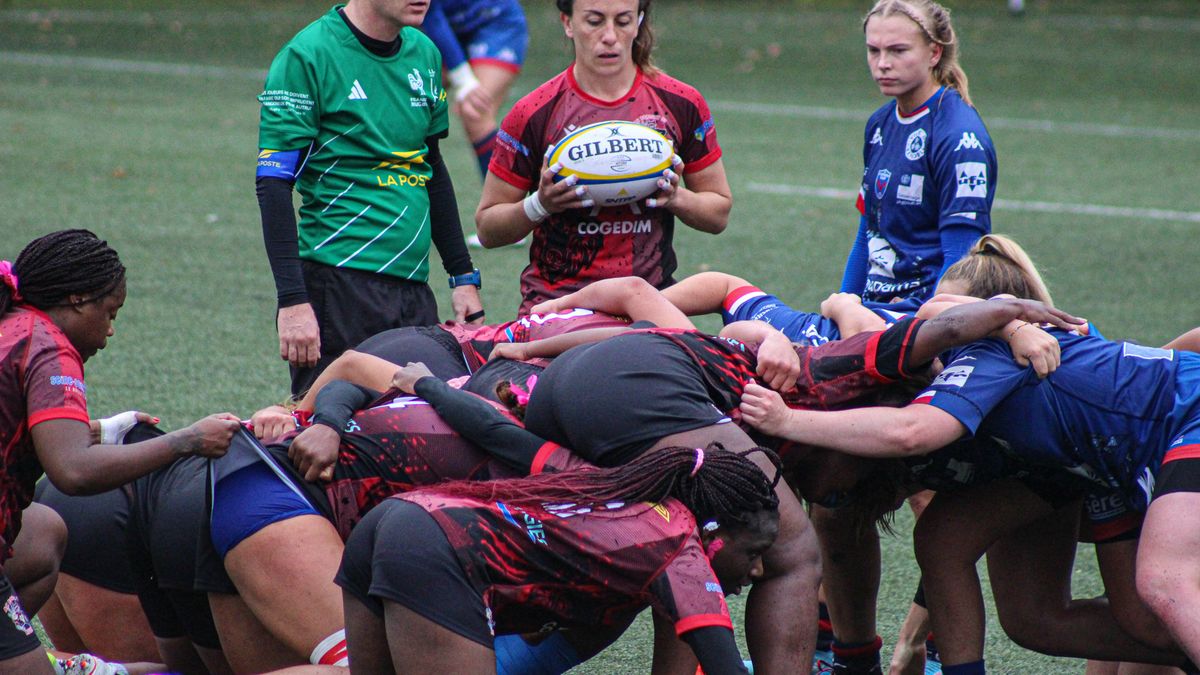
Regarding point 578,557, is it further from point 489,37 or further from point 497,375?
point 489,37

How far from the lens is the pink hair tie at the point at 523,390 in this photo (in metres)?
3.65

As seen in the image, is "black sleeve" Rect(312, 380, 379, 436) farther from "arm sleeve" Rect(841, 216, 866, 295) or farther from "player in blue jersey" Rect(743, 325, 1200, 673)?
"arm sleeve" Rect(841, 216, 866, 295)

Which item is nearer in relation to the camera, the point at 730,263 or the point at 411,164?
the point at 411,164

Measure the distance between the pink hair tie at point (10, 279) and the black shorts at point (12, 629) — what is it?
0.63 meters

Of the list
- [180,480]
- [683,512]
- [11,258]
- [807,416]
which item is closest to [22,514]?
[180,480]

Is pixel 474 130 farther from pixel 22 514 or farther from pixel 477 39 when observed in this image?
pixel 22 514

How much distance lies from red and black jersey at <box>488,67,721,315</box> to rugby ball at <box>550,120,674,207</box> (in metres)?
0.11

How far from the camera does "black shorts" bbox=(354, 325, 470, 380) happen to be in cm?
412

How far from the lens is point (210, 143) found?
11.7 metres

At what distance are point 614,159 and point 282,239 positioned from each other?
103 centimetres

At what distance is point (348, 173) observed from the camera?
4648mm

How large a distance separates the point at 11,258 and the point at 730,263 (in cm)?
395

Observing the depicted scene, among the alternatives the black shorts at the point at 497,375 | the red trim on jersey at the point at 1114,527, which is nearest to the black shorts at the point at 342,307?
the black shorts at the point at 497,375

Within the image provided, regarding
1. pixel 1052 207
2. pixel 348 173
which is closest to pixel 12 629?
pixel 348 173
